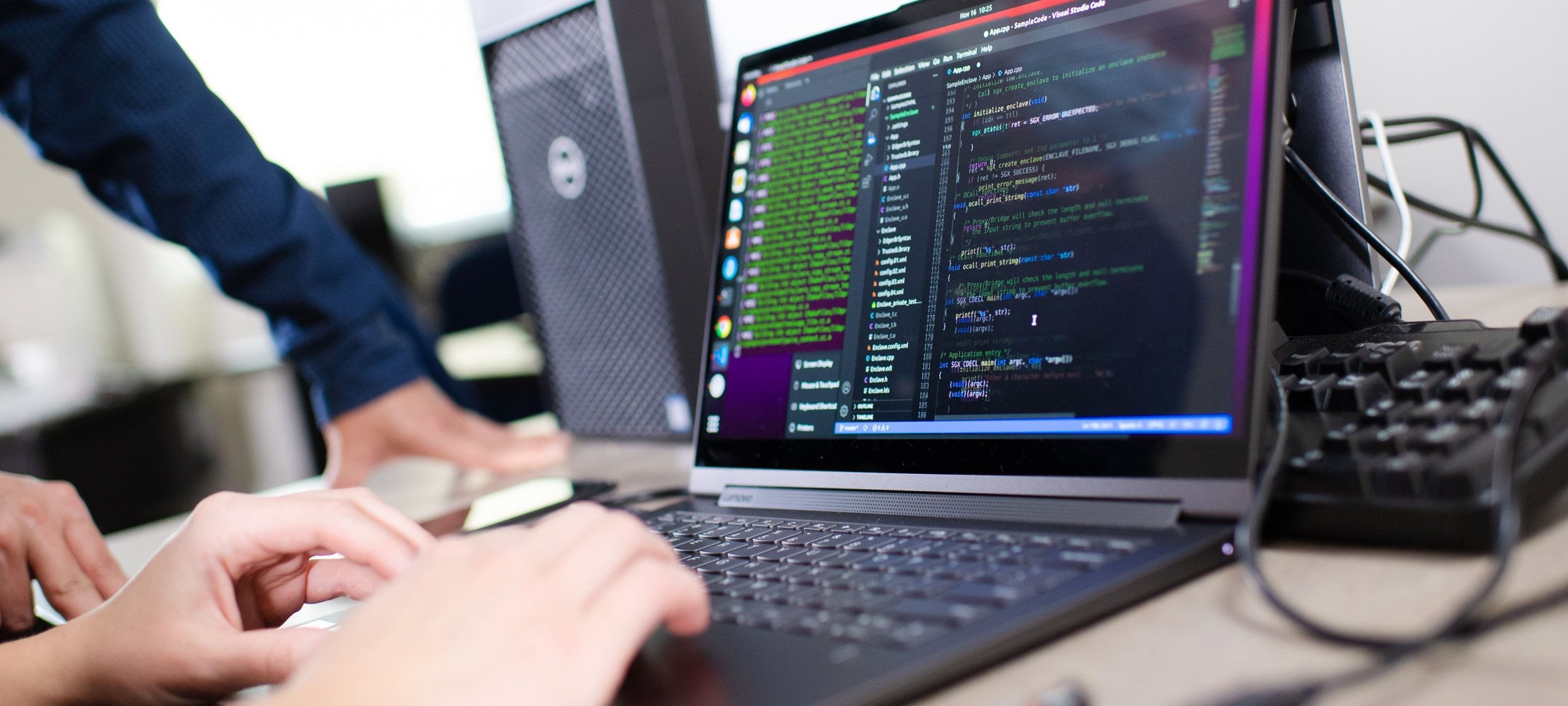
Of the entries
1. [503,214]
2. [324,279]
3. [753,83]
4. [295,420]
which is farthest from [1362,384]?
[295,420]

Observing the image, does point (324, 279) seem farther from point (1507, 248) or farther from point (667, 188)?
point (1507, 248)

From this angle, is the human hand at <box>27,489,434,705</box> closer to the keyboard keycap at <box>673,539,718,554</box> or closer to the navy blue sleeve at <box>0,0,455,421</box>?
the keyboard keycap at <box>673,539,718,554</box>

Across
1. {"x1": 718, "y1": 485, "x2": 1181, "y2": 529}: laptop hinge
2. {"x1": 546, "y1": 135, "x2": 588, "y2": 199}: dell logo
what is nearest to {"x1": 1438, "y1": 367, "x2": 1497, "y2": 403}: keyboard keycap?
{"x1": 718, "y1": 485, "x2": 1181, "y2": 529}: laptop hinge

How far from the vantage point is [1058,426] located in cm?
50

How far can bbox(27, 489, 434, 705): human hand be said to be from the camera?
1.49ft

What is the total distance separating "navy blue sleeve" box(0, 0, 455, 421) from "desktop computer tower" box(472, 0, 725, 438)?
0.20 meters

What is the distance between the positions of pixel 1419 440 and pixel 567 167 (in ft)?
2.64

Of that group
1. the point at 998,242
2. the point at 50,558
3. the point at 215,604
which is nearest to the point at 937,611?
the point at 998,242

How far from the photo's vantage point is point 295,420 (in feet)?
13.8

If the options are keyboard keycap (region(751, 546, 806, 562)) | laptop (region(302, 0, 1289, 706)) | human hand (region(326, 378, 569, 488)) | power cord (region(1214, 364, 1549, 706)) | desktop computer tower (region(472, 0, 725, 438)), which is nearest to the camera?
power cord (region(1214, 364, 1549, 706))

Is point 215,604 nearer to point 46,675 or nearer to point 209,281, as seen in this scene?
point 46,675

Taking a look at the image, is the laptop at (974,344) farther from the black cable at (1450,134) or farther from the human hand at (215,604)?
the black cable at (1450,134)

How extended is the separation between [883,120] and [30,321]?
4.96m

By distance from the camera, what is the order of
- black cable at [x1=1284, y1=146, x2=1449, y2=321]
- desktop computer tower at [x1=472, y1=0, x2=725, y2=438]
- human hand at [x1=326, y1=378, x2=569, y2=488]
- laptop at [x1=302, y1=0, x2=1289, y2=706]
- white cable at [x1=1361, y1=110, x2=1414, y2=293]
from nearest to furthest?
laptop at [x1=302, y1=0, x2=1289, y2=706] < black cable at [x1=1284, y1=146, x2=1449, y2=321] < white cable at [x1=1361, y1=110, x2=1414, y2=293] < desktop computer tower at [x1=472, y1=0, x2=725, y2=438] < human hand at [x1=326, y1=378, x2=569, y2=488]
